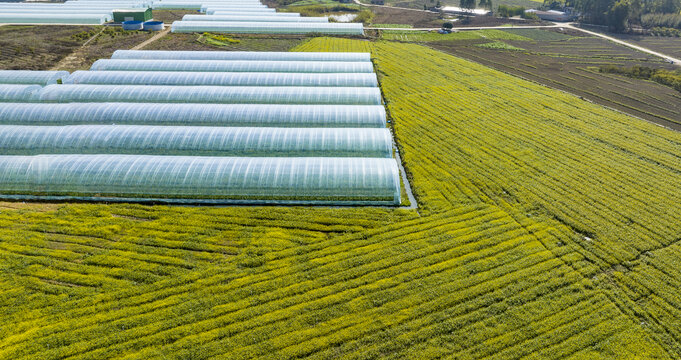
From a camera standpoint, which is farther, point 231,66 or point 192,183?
point 231,66

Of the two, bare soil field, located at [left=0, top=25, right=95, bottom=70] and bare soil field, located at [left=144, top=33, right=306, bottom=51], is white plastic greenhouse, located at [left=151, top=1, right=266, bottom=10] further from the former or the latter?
bare soil field, located at [left=144, top=33, right=306, bottom=51]

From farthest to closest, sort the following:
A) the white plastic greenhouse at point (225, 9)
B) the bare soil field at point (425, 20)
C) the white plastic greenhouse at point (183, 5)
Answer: the white plastic greenhouse at point (183, 5)
the bare soil field at point (425, 20)
the white plastic greenhouse at point (225, 9)

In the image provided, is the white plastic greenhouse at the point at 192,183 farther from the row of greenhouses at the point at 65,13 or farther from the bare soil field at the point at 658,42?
the bare soil field at the point at 658,42

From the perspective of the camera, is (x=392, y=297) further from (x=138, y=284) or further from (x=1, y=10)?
(x=1, y=10)

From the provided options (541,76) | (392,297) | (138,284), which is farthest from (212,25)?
(392,297)

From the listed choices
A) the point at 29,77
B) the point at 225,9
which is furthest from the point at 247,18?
the point at 29,77

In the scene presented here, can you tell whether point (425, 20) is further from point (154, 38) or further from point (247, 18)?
point (154, 38)

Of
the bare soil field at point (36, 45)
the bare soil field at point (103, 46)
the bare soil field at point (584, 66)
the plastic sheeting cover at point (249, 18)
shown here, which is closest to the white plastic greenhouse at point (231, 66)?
the bare soil field at point (103, 46)
